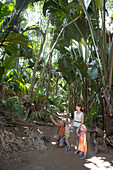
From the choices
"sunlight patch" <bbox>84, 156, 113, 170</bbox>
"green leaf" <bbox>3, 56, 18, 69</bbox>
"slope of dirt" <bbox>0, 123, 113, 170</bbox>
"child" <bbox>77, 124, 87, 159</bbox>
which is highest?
"green leaf" <bbox>3, 56, 18, 69</bbox>

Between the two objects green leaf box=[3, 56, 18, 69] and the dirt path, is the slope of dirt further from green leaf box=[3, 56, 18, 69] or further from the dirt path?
green leaf box=[3, 56, 18, 69]

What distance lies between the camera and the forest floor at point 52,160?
255 centimetres

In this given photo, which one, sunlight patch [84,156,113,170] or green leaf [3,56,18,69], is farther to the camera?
green leaf [3,56,18,69]

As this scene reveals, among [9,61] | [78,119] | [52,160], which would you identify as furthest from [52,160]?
[9,61]

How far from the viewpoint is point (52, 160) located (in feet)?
9.64

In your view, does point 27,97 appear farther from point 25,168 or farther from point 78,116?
point 25,168

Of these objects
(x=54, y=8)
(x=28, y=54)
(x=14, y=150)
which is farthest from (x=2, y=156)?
(x=28, y=54)

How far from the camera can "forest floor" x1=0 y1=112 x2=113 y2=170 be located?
2549 millimetres

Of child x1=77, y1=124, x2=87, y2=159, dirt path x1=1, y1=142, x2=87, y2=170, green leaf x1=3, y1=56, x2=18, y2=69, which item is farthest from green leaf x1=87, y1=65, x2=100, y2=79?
green leaf x1=3, y1=56, x2=18, y2=69

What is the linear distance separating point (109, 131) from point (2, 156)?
2.56 meters

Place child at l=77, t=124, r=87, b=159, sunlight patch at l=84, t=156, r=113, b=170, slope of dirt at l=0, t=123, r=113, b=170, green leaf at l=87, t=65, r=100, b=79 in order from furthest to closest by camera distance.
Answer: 1. green leaf at l=87, t=65, r=100, b=79
2. child at l=77, t=124, r=87, b=159
3. sunlight patch at l=84, t=156, r=113, b=170
4. slope of dirt at l=0, t=123, r=113, b=170

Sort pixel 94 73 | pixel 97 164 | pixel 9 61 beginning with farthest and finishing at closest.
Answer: pixel 9 61 < pixel 94 73 < pixel 97 164

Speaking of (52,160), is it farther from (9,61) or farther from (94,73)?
(9,61)

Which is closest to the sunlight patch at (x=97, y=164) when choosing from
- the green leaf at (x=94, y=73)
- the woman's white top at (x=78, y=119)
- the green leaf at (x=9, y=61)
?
the woman's white top at (x=78, y=119)
